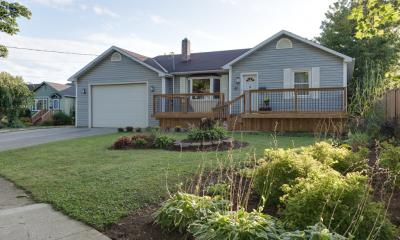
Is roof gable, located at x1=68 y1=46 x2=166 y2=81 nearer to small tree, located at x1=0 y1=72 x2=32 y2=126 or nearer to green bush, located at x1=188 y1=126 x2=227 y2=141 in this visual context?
small tree, located at x1=0 y1=72 x2=32 y2=126

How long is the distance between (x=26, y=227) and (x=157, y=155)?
4392 millimetres

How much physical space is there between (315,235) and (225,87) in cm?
1568

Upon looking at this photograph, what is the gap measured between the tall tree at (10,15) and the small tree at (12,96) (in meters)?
14.4

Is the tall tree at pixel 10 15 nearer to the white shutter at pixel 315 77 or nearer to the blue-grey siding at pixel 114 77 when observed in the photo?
the blue-grey siding at pixel 114 77

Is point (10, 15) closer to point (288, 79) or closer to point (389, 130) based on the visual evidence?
point (288, 79)

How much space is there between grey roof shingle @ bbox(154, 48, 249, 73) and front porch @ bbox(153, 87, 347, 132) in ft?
7.36

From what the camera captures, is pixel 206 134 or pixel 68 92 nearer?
pixel 206 134

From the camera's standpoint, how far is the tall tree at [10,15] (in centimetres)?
1081

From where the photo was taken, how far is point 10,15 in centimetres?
1100

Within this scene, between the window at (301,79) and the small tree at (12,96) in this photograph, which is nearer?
the window at (301,79)

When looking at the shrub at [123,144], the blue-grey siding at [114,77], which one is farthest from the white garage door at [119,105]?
the shrub at [123,144]

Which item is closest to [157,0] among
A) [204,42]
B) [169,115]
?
[169,115]

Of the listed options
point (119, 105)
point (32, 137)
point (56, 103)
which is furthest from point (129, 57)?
point (56, 103)

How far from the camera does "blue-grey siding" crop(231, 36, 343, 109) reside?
48.6 feet
